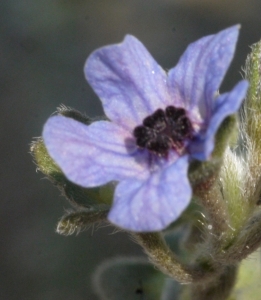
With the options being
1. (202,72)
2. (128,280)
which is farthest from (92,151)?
(128,280)

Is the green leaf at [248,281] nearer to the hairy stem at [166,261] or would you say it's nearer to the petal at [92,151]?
the hairy stem at [166,261]

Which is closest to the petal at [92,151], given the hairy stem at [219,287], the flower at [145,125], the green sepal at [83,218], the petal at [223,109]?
the flower at [145,125]

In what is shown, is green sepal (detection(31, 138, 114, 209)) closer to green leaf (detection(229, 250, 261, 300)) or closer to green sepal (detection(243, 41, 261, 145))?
green sepal (detection(243, 41, 261, 145))

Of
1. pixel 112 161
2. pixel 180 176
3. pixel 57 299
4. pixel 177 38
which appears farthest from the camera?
pixel 177 38

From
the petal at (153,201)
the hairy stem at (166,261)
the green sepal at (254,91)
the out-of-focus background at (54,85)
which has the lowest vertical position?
the out-of-focus background at (54,85)

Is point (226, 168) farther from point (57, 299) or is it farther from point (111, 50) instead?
point (57, 299)

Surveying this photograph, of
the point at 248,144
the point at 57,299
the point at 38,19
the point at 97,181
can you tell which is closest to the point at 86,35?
the point at 38,19
